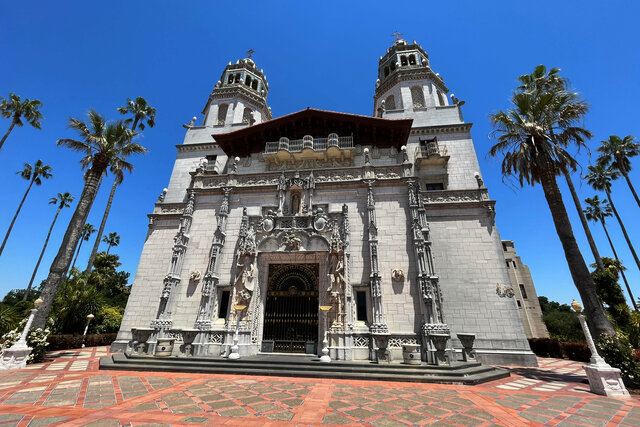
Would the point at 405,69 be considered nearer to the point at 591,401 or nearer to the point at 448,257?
the point at 448,257

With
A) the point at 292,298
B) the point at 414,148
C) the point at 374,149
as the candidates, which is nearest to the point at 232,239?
the point at 292,298

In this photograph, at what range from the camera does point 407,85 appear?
2520 cm

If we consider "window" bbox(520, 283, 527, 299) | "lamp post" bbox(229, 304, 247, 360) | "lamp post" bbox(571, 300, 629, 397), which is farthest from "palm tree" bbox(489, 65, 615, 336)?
"window" bbox(520, 283, 527, 299)

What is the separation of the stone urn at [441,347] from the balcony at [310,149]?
12.3 meters

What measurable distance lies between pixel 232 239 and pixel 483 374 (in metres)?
14.2

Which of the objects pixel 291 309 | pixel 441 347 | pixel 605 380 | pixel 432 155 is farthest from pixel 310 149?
pixel 605 380

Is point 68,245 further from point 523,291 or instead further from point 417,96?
point 523,291

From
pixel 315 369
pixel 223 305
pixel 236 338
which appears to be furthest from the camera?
pixel 223 305

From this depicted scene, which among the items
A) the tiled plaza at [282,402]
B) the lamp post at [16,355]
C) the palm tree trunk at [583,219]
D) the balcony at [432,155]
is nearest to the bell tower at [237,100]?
the balcony at [432,155]

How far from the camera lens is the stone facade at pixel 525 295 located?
3030 cm

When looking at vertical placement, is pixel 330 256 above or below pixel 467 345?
above

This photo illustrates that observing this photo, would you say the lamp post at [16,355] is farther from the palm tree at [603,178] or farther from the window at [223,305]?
the palm tree at [603,178]

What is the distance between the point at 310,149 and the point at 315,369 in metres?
13.3

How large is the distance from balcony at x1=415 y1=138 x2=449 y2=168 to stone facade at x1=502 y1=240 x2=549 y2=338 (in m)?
17.5
